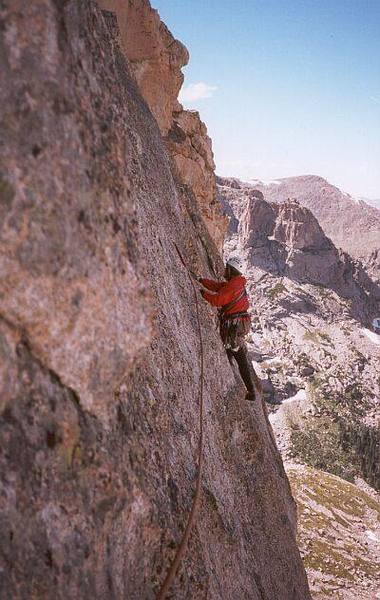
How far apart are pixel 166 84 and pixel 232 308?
1927 centimetres

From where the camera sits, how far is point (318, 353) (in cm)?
18712

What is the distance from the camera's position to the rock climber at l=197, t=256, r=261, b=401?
10484 millimetres

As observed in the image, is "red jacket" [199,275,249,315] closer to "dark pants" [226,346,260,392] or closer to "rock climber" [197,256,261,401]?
"rock climber" [197,256,261,401]

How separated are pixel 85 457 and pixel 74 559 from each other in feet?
2.65

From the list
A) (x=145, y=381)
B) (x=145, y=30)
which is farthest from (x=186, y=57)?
(x=145, y=381)

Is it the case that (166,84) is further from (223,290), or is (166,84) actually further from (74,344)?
(74,344)

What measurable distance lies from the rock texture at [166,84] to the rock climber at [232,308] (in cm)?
658

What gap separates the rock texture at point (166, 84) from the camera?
21.1 m

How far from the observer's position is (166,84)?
25.1m

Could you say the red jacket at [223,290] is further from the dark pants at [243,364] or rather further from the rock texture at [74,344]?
the rock texture at [74,344]

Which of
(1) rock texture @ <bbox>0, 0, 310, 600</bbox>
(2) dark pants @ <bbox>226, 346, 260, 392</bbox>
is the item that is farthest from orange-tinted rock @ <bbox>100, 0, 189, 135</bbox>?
(1) rock texture @ <bbox>0, 0, 310, 600</bbox>

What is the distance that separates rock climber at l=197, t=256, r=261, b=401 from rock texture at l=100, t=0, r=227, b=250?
6.58 metres

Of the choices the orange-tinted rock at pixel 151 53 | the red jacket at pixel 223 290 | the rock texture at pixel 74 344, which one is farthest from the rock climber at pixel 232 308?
the orange-tinted rock at pixel 151 53

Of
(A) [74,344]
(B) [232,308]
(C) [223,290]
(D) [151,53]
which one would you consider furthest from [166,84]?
(A) [74,344]
